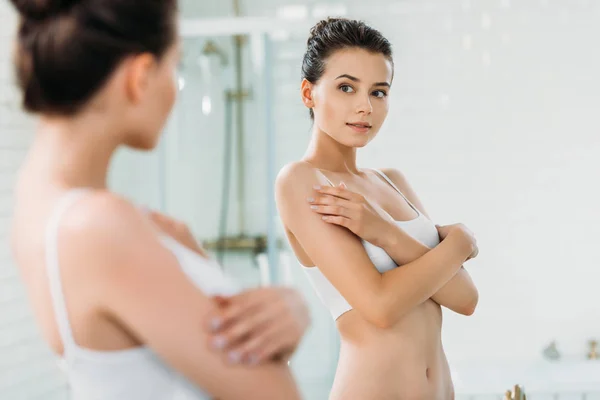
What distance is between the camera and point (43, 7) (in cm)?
56

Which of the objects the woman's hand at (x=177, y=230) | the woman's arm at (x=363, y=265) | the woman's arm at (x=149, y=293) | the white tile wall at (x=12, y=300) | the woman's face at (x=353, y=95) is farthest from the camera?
the white tile wall at (x=12, y=300)

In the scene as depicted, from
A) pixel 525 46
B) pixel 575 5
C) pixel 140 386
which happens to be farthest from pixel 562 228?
pixel 140 386

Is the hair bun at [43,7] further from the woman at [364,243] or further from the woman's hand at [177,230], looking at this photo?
the woman at [364,243]

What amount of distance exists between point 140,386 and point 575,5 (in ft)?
10.0

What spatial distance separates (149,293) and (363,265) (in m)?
0.68

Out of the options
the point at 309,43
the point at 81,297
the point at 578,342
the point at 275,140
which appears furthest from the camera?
the point at 578,342

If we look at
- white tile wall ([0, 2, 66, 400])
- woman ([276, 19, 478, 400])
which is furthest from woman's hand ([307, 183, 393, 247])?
white tile wall ([0, 2, 66, 400])

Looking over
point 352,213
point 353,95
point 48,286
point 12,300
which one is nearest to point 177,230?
point 48,286

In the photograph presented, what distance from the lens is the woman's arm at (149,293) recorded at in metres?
0.51

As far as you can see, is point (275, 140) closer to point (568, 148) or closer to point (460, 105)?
point (460, 105)

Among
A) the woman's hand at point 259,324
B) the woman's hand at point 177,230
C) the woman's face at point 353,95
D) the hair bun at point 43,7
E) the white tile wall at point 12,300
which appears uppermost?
the hair bun at point 43,7

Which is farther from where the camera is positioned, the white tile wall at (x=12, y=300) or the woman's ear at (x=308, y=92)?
the white tile wall at (x=12, y=300)

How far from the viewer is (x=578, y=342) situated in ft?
9.77

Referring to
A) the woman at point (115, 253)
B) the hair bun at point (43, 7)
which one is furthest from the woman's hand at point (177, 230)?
the hair bun at point (43, 7)
